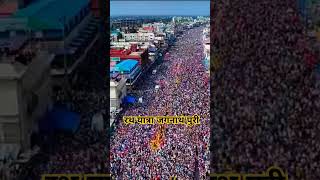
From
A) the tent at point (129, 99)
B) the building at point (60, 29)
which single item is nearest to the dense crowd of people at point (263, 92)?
the tent at point (129, 99)

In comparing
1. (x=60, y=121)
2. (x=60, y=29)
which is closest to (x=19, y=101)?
(x=60, y=121)

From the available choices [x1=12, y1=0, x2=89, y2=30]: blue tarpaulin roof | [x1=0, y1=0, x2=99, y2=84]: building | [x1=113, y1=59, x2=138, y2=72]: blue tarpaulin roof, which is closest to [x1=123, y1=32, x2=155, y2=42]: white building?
[x1=113, y1=59, x2=138, y2=72]: blue tarpaulin roof

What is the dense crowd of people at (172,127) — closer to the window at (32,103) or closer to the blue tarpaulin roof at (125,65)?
the blue tarpaulin roof at (125,65)

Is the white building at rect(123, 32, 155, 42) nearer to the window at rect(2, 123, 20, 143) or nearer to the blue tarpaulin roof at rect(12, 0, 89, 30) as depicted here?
the blue tarpaulin roof at rect(12, 0, 89, 30)

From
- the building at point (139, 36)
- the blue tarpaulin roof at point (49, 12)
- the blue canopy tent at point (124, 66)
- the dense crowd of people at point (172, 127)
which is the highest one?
the blue tarpaulin roof at point (49, 12)

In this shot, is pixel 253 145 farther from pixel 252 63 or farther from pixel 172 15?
pixel 172 15

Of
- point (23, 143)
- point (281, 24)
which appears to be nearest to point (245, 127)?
point (281, 24)

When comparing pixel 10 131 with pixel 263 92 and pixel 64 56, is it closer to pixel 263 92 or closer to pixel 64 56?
pixel 64 56
